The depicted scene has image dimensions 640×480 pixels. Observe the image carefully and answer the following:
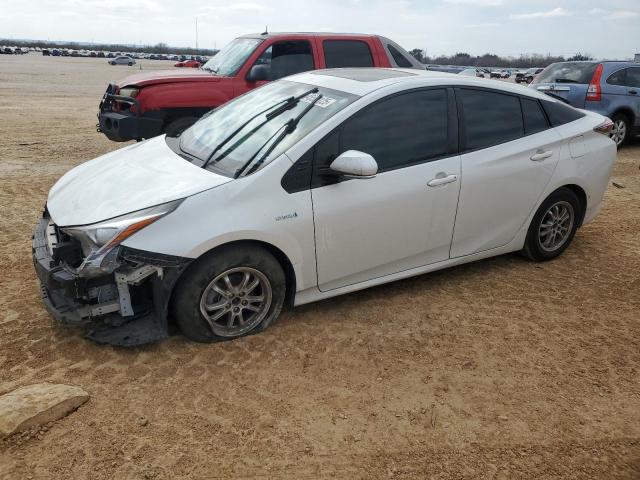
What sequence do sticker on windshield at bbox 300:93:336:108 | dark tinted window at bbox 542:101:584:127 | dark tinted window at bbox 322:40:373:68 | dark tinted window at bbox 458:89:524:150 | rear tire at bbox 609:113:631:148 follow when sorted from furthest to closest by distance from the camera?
rear tire at bbox 609:113:631:148 → dark tinted window at bbox 322:40:373:68 → dark tinted window at bbox 542:101:584:127 → dark tinted window at bbox 458:89:524:150 → sticker on windshield at bbox 300:93:336:108

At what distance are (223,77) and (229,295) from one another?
209 inches

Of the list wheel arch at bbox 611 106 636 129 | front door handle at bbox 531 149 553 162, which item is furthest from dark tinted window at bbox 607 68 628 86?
front door handle at bbox 531 149 553 162

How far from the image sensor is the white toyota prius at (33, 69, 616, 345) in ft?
10.9

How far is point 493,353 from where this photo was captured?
12.0ft

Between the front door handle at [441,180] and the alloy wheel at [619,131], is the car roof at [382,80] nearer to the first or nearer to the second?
the front door handle at [441,180]

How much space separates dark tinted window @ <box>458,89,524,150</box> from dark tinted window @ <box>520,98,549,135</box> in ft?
0.18

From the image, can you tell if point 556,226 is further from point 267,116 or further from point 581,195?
point 267,116

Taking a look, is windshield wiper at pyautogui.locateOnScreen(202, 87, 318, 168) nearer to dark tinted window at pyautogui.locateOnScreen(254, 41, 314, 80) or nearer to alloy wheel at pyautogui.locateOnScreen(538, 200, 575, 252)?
alloy wheel at pyautogui.locateOnScreen(538, 200, 575, 252)

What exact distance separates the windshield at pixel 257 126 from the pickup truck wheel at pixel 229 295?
1.91 ft

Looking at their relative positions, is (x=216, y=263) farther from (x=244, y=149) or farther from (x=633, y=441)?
(x=633, y=441)

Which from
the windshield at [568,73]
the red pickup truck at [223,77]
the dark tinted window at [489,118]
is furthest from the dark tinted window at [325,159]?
the windshield at [568,73]

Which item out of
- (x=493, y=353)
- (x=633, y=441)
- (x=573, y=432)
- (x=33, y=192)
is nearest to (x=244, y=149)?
(x=493, y=353)

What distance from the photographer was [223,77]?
8031 millimetres

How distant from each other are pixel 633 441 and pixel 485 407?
742mm
